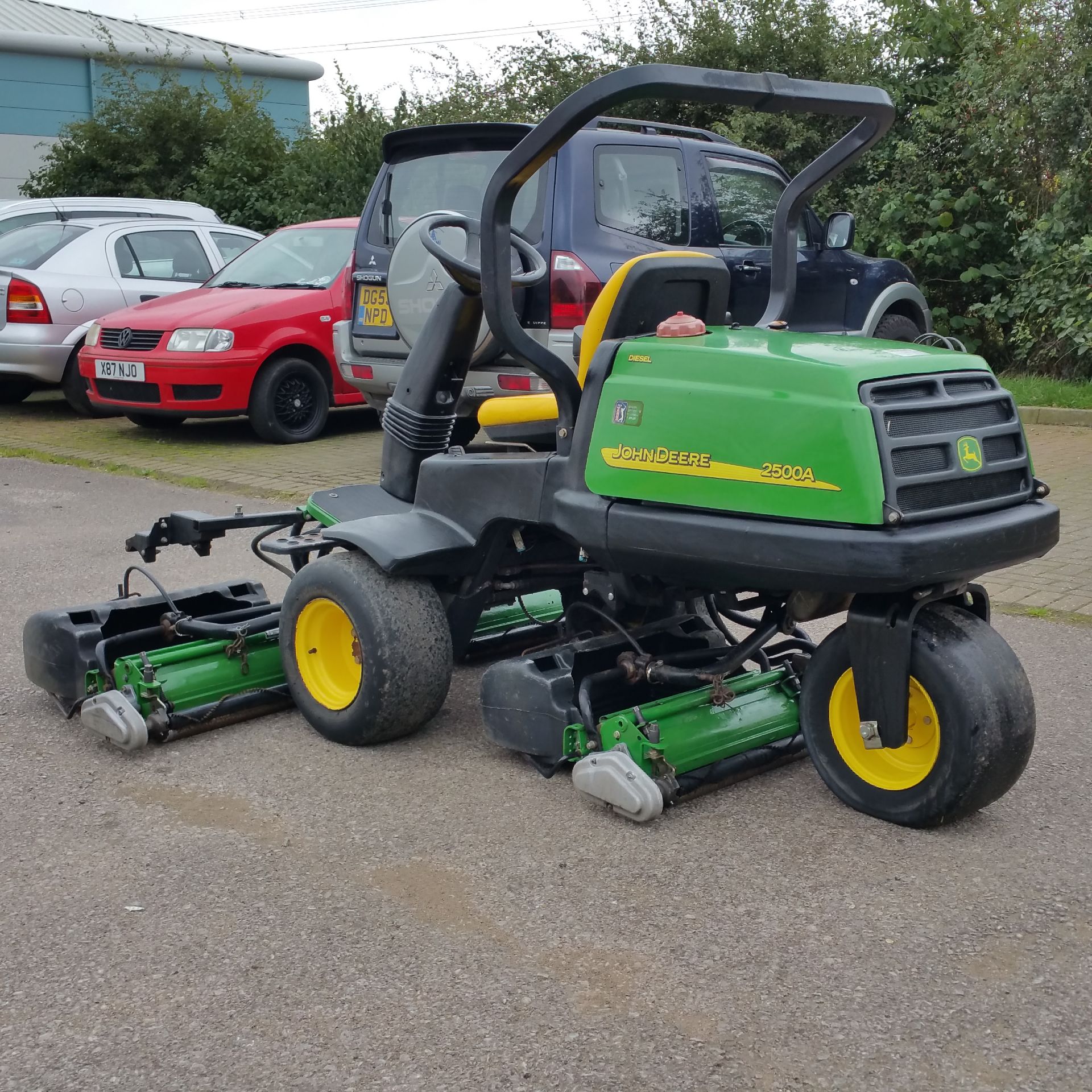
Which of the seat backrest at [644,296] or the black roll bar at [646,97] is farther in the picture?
the seat backrest at [644,296]

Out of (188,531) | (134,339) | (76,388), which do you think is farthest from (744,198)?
(76,388)

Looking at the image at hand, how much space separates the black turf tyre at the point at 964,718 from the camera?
11.1 feet

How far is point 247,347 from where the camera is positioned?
10336mm

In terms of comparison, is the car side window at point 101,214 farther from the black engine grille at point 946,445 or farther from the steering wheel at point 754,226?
the black engine grille at point 946,445

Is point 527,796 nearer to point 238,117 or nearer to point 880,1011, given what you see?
point 880,1011

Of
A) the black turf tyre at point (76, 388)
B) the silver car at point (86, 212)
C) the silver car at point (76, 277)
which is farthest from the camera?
the silver car at point (86, 212)

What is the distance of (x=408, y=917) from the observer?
317 centimetres

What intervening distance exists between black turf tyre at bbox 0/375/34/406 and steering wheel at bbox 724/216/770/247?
7252 mm

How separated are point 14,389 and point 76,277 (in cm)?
186

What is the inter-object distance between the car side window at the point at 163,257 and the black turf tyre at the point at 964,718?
10.3 metres

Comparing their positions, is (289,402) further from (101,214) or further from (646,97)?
(646,97)

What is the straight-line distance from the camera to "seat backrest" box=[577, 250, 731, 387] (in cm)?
382

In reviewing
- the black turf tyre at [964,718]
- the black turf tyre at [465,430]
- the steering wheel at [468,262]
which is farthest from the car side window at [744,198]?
the black turf tyre at [964,718]

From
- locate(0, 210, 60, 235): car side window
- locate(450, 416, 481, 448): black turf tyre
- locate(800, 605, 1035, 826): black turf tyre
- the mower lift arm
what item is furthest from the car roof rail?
locate(0, 210, 60, 235): car side window
